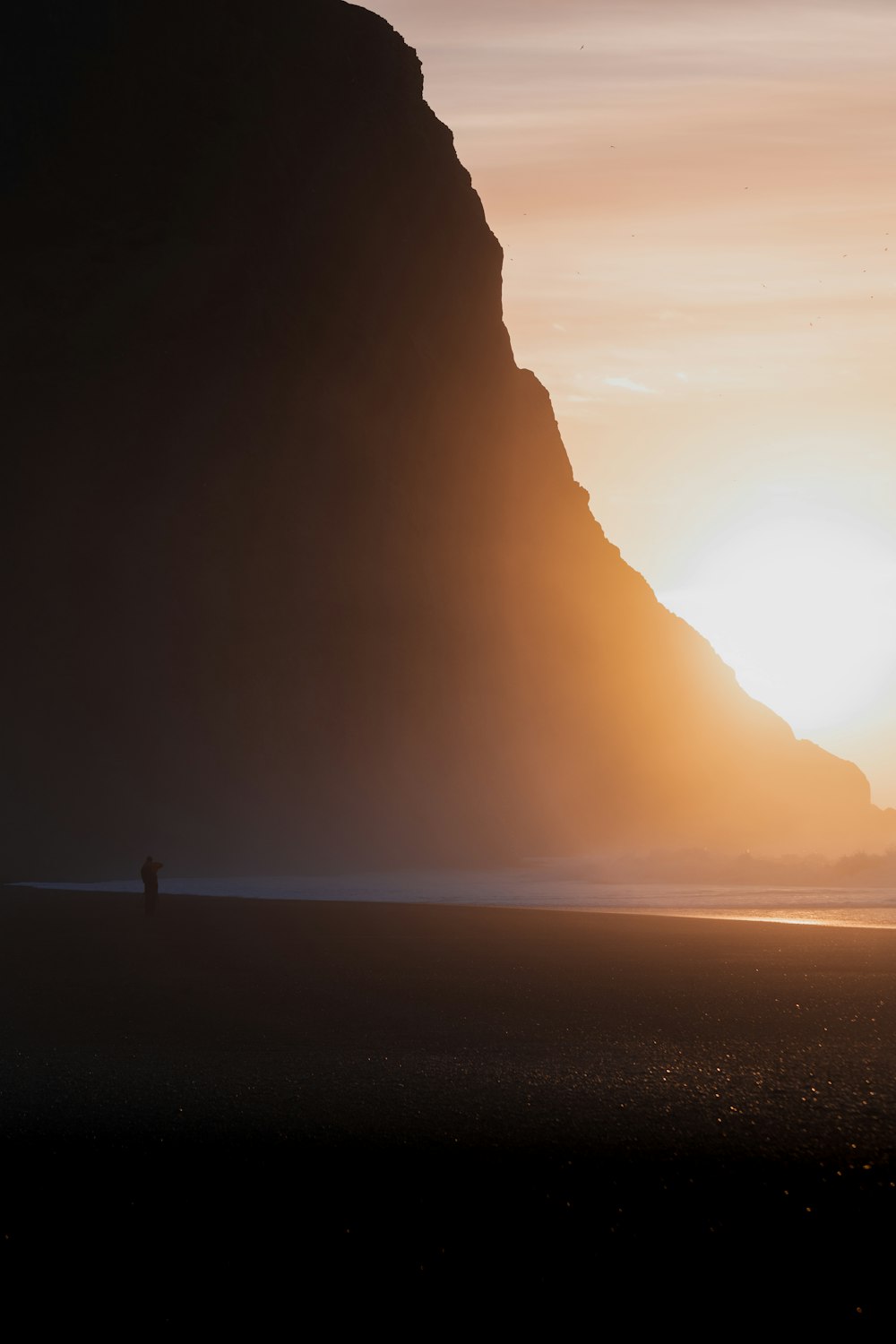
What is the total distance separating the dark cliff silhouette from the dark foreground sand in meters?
52.6

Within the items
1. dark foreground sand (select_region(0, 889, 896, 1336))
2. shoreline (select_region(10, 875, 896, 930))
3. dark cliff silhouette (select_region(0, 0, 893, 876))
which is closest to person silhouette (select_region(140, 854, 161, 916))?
shoreline (select_region(10, 875, 896, 930))

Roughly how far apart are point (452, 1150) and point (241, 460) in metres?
70.1

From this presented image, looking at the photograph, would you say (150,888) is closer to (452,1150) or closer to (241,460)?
(452,1150)

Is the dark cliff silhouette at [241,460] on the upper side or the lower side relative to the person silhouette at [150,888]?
upper

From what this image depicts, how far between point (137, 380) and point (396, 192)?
20873 mm

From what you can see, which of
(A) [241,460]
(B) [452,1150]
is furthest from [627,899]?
(A) [241,460]

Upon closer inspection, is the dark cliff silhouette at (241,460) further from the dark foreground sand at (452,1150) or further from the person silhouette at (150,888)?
the dark foreground sand at (452,1150)

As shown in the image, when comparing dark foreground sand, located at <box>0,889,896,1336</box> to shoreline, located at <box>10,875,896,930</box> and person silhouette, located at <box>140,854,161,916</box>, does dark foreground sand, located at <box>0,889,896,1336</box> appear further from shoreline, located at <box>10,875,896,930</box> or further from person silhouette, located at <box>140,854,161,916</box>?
person silhouette, located at <box>140,854,161,916</box>

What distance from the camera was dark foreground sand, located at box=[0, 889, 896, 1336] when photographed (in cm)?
712

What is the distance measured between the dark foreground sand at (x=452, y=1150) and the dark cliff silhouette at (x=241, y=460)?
173 ft

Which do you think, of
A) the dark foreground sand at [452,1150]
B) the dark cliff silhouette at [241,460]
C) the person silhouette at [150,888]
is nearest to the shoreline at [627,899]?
the person silhouette at [150,888]

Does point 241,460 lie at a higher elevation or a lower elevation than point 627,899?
higher

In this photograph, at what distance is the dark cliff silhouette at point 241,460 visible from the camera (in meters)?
71.4

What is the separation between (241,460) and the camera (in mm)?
76750
